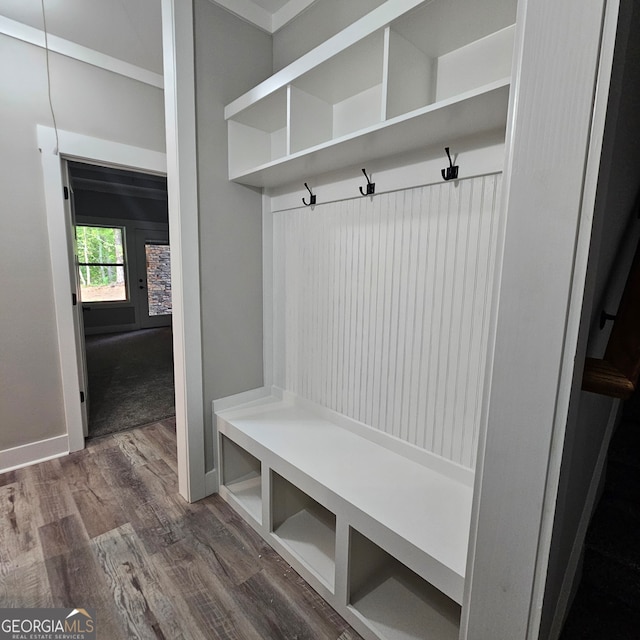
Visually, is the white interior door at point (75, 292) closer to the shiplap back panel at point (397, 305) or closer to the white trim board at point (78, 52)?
the white trim board at point (78, 52)

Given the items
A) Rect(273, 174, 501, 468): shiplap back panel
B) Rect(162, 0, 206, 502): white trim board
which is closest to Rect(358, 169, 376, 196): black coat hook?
Rect(273, 174, 501, 468): shiplap back panel

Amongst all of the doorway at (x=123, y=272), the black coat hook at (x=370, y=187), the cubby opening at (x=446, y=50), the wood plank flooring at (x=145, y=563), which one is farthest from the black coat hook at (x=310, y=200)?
the doorway at (x=123, y=272)

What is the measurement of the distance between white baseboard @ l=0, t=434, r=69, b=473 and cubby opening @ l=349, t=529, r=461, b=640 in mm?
2211

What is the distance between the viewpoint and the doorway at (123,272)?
4.91 m

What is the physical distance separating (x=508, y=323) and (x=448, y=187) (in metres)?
0.81

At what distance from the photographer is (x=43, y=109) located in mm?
2148

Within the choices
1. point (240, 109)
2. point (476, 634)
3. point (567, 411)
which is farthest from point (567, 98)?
point (240, 109)

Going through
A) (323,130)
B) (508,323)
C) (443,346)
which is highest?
(323,130)

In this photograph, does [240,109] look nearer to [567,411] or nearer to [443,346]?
[443,346]

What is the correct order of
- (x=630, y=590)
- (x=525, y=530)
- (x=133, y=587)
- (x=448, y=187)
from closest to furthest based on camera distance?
1. (x=525, y=530)
2. (x=630, y=590)
3. (x=448, y=187)
4. (x=133, y=587)

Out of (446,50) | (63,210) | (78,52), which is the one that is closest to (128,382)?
(63,210)

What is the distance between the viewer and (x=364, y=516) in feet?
3.99

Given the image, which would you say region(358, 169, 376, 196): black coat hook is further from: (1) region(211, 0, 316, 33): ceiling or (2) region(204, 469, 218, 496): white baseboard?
(2) region(204, 469, 218, 496): white baseboard

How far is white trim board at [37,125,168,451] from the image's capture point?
2.20 meters
